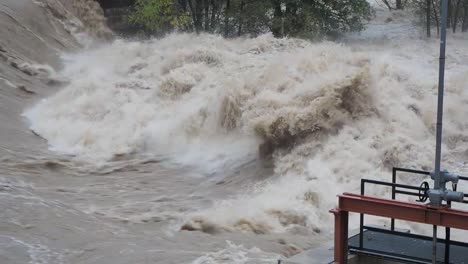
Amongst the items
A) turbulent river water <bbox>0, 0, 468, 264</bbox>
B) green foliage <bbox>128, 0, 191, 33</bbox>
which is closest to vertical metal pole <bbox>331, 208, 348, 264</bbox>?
turbulent river water <bbox>0, 0, 468, 264</bbox>

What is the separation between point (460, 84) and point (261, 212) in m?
5.68

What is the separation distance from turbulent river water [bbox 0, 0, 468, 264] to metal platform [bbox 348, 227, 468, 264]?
128 cm

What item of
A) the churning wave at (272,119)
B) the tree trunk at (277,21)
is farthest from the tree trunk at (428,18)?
the tree trunk at (277,21)

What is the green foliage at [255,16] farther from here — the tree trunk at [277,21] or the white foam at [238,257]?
the white foam at [238,257]

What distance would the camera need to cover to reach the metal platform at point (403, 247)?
Answer: 267 inches

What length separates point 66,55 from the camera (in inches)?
845

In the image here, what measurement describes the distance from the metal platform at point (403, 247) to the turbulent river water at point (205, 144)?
1.28 m

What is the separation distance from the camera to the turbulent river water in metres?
9.36

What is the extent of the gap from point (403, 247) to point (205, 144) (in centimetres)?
724

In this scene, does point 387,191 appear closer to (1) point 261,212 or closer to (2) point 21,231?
(1) point 261,212

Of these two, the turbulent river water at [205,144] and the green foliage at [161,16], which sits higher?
the green foliage at [161,16]

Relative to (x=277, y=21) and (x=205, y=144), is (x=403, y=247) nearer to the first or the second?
(x=205, y=144)

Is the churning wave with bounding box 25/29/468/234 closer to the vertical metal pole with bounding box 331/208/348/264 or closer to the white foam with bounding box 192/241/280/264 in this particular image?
the white foam with bounding box 192/241/280/264

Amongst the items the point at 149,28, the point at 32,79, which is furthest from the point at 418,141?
the point at 149,28
